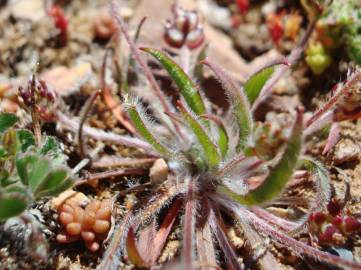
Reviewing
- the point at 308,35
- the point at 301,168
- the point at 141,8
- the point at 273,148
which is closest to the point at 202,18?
the point at 141,8

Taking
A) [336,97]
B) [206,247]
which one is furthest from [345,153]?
[206,247]

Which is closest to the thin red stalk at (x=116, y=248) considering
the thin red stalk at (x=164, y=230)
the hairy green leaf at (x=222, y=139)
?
the thin red stalk at (x=164, y=230)

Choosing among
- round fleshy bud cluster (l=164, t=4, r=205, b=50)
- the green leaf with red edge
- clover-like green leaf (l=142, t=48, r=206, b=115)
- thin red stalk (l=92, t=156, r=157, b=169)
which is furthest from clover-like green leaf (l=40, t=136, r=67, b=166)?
round fleshy bud cluster (l=164, t=4, r=205, b=50)

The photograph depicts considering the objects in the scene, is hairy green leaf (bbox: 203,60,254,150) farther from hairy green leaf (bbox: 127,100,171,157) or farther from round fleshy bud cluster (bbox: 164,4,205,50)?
round fleshy bud cluster (bbox: 164,4,205,50)

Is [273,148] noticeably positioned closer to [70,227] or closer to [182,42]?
[70,227]

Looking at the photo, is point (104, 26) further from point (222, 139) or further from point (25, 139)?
point (222, 139)
